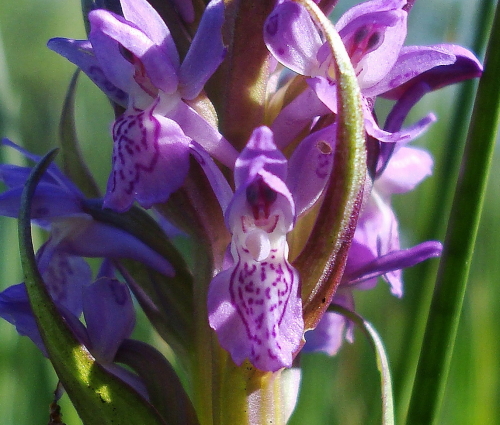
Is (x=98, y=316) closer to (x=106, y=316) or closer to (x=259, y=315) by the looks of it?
(x=106, y=316)

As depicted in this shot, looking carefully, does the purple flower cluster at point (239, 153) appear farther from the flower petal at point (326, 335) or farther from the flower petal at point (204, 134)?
the flower petal at point (326, 335)

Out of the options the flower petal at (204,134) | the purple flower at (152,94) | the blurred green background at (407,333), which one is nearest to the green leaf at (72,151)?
the purple flower at (152,94)

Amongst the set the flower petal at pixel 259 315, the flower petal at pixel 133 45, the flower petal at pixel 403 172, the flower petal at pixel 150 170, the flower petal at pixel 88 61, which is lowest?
the flower petal at pixel 259 315

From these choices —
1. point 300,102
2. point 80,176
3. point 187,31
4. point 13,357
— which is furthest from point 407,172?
point 13,357

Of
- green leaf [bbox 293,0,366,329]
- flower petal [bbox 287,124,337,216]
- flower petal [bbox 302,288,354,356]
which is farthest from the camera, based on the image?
flower petal [bbox 302,288,354,356]

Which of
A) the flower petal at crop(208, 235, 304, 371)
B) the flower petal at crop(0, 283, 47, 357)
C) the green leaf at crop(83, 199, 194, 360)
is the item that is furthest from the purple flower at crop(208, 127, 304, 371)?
the flower petal at crop(0, 283, 47, 357)

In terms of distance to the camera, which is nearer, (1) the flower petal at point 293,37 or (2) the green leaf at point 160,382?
(1) the flower petal at point 293,37

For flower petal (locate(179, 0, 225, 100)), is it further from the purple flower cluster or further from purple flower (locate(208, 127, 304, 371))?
purple flower (locate(208, 127, 304, 371))
